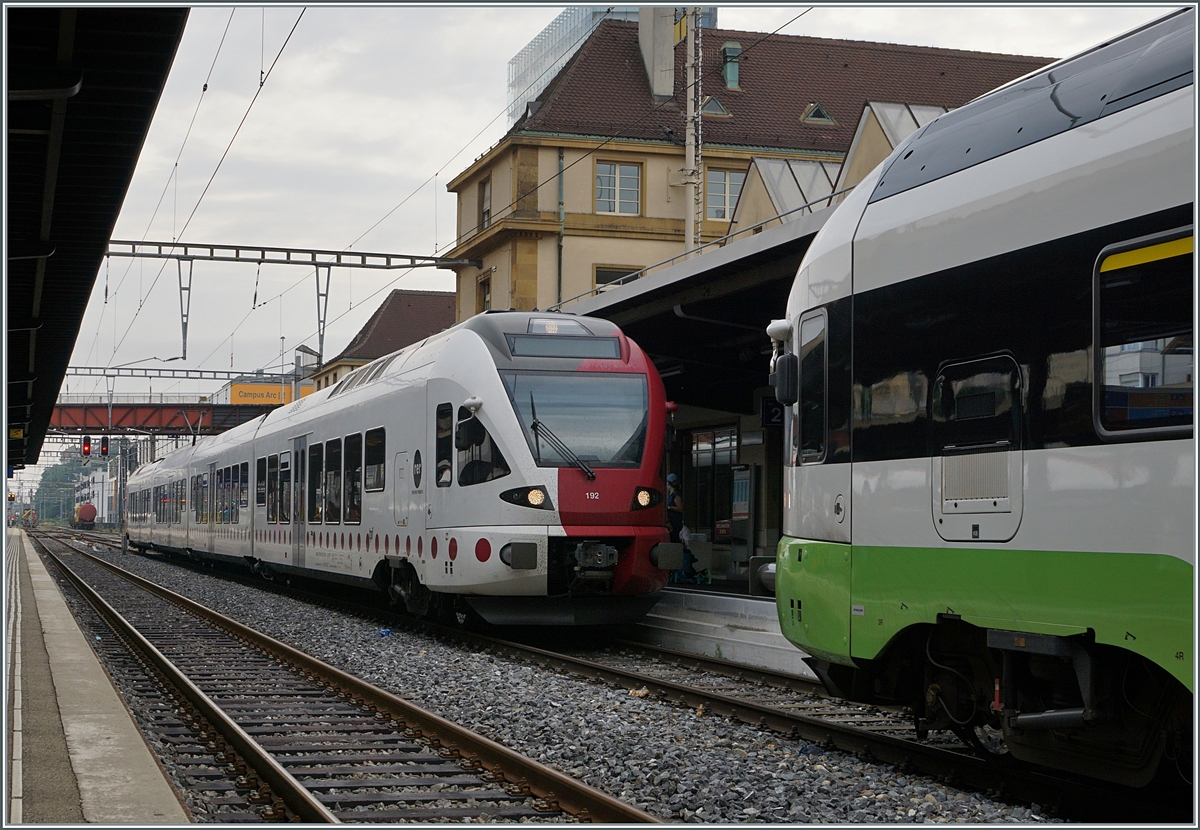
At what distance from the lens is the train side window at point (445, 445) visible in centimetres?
1447

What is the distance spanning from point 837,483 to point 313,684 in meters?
6.02

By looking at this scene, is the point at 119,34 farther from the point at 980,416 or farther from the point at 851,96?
the point at 851,96

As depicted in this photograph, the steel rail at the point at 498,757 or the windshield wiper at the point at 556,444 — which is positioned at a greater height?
the windshield wiper at the point at 556,444

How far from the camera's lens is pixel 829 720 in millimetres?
9422

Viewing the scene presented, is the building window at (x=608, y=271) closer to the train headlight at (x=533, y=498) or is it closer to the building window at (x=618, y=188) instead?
the building window at (x=618, y=188)

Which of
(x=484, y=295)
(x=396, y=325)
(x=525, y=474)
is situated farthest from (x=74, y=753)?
(x=396, y=325)

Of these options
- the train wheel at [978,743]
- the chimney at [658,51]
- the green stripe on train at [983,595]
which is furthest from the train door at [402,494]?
the chimney at [658,51]

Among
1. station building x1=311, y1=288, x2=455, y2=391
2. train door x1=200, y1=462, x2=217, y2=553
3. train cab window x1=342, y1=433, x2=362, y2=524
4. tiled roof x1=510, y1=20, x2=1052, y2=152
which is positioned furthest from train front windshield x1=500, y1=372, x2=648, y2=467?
station building x1=311, y1=288, x2=455, y2=391

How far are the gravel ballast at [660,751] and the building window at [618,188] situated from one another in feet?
109

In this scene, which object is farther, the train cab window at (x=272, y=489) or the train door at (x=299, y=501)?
the train cab window at (x=272, y=489)

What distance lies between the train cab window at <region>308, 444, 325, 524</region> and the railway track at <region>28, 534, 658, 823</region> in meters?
6.32

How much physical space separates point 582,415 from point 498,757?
6347 millimetres

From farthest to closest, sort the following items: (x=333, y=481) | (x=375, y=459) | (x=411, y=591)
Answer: (x=333, y=481)
(x=375, y=459)
(x=411, y=591)

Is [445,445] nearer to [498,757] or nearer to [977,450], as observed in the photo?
[498,757]
